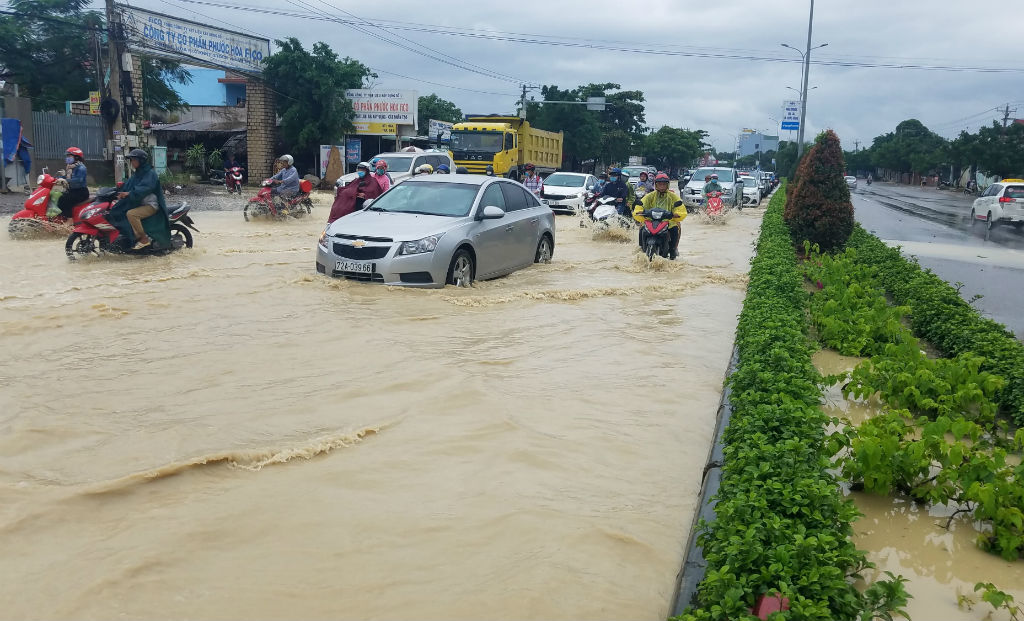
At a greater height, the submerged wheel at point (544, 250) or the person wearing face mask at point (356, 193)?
the person wearing face mask at point (356, 193)

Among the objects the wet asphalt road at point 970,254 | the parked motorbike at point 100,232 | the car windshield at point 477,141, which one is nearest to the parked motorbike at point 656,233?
the wet asphalt road at point 970,254

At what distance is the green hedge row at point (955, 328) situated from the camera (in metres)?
5.70

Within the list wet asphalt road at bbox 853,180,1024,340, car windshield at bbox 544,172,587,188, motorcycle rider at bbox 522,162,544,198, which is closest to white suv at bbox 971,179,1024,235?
wet asphalt road at bbox 853,180,1024,340

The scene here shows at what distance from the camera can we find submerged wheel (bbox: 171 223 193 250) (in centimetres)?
1248

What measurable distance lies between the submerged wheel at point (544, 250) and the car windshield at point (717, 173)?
21992 millimetres

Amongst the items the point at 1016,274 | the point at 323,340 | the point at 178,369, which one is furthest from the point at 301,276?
the point at 1016,274

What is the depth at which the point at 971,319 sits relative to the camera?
7.42 metres

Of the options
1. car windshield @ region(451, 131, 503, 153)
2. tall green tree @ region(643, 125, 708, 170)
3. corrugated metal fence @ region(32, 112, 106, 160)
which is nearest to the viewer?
corrugated metal fence @ region(32, 112, 106, 160)

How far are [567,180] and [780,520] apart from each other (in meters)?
25.5

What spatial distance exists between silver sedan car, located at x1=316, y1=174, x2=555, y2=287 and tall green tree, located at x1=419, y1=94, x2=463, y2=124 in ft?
184

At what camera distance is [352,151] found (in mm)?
37750

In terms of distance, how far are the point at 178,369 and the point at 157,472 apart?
7.65 ft

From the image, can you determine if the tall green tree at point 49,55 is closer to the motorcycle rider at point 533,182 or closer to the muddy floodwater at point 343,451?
the motorcycle rider at point 533,182

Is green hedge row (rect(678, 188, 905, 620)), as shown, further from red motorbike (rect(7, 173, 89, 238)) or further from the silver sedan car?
red motorbike (rect(7, 173, 89, 238))
